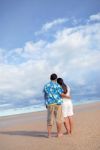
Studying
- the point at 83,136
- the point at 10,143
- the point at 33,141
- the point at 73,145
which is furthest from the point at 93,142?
the point at 10,143

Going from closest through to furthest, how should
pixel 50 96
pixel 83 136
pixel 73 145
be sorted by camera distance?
pixel 73 145, pixel 83 136, pixel 50 96

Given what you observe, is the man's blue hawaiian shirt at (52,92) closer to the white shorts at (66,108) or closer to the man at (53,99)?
the man at (53,99)

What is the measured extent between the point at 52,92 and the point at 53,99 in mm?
222

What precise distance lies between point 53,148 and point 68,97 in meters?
2.42

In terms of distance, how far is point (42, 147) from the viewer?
9117 mm

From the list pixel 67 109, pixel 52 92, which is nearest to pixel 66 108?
pixel 67 109

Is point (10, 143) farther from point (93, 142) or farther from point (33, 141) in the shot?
point (93, 142)

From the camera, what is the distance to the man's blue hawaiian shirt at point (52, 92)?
10648 mm

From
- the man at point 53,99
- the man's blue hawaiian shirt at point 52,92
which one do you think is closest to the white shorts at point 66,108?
the man at point 53,99

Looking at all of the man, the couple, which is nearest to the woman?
the couple

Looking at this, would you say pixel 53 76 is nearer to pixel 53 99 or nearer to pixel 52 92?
Result: pixel 52 92

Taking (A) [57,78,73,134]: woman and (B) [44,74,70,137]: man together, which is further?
(A) [57,78,73,134]: woman

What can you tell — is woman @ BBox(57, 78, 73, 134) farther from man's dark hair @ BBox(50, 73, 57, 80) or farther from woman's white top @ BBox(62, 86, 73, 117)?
man's dark hair @ BBox(50, 73, 57, 80)

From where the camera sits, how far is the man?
10.6m
